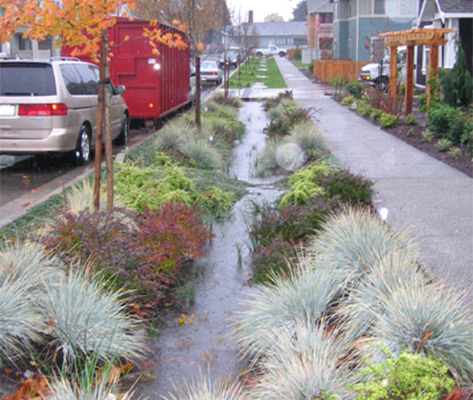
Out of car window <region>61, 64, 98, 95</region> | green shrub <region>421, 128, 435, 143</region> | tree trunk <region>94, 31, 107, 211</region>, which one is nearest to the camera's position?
tree trunk <region>94, 31, 107, 211</region>

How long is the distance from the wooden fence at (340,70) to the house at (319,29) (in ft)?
36.5

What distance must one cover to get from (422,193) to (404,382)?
5.93 metres

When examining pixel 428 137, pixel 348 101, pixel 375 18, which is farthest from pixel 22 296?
pixel 375 18

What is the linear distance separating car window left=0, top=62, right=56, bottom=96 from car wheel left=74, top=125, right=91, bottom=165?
0.98m

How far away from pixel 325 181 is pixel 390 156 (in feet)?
15.1

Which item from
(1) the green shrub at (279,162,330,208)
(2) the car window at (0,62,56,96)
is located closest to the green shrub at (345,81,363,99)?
(2) the car window at (0,62,56,96)

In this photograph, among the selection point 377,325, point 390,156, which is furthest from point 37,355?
point 390,156

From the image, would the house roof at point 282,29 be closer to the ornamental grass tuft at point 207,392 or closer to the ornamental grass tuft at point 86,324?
the ornamental grass tuft at point 86,324

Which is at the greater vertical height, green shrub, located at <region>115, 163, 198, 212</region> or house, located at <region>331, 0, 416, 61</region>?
house, located at <region>331, 0, 416, 61</region>

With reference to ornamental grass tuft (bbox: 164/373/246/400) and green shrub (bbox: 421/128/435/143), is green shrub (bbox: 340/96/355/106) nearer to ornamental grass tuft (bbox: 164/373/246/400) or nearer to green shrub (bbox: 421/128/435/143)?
green shrub (bbox: 421/128/435/143)

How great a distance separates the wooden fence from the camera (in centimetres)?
3506

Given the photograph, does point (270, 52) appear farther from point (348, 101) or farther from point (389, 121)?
point (389, 121)

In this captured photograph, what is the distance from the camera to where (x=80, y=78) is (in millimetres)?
11492

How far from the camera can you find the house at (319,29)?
61.2 meters
